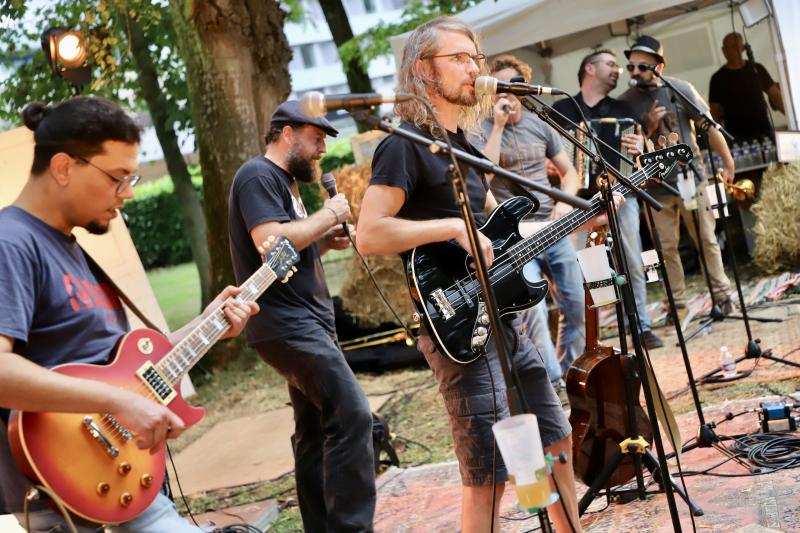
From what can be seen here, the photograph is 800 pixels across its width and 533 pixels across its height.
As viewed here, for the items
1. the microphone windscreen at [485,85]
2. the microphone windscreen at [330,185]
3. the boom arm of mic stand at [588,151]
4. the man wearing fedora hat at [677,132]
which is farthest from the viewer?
the man wearing fedora hat at [677,132]

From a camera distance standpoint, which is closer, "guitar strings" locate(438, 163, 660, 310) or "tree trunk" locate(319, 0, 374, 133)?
"guitar strings" locate(438, 163, 660, 310)

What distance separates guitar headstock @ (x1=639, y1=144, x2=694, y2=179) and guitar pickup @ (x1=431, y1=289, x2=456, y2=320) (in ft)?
4.56

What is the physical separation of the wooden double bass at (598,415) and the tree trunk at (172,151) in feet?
33.5

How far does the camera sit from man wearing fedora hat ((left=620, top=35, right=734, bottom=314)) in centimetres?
755

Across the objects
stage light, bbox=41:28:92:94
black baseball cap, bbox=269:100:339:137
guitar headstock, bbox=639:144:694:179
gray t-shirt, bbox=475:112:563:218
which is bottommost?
guitar headstock, bbox=639:144:694:179

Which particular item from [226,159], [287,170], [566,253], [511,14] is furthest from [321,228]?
[511,14]

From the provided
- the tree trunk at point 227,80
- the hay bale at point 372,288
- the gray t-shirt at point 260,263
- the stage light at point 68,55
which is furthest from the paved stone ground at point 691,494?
the tree trunk at point 227,80

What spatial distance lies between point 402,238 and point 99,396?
1247mm

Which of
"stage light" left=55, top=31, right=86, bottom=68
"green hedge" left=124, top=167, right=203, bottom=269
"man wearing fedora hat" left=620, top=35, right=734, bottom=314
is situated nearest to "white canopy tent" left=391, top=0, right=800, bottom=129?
"man wearing fedora hat" left=620, top=35, right=734, bottom=314

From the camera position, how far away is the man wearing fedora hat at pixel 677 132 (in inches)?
297

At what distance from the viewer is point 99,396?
2.69 m

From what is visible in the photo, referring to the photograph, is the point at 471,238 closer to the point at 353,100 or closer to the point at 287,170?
the point at 353,100

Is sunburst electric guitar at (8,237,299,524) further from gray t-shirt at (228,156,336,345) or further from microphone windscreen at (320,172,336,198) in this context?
microphone windscreen at (320,172,336,198)

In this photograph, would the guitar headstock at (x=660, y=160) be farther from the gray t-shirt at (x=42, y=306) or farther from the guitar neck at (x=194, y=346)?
the gray t-shirt at (x=42, y=306)
